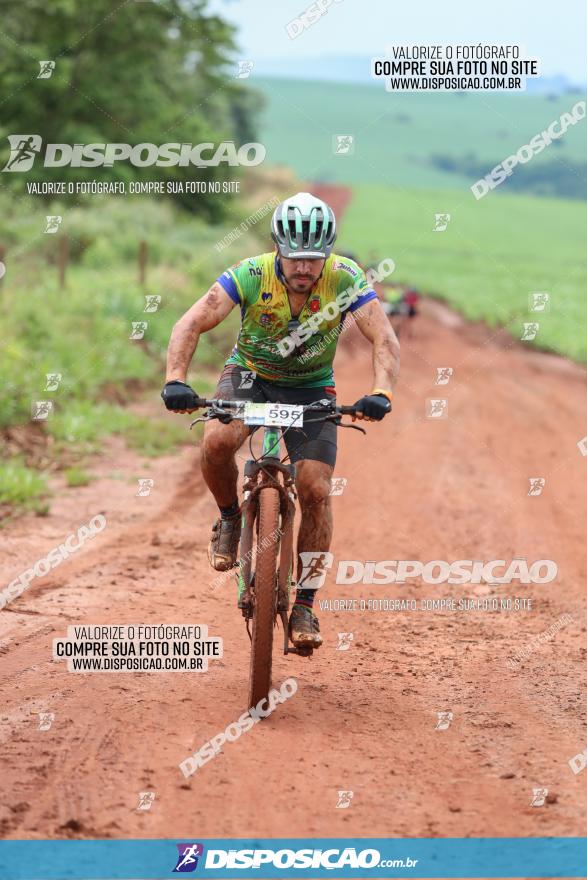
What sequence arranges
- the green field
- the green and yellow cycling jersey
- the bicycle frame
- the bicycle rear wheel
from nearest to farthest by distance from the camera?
the bicycle rear wheel, the bicycle frame, the green and yellow cycling jersey, the green field

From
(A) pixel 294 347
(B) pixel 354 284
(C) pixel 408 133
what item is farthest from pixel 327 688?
(C) pixel 408 133

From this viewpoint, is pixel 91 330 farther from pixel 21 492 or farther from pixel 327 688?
pixel 327 688

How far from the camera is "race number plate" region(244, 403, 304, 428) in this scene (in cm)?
593

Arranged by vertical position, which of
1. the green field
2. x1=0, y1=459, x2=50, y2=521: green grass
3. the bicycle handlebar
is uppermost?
the green field

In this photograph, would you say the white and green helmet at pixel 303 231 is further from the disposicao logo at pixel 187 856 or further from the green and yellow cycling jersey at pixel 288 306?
the disposicao logo at pixel 187 856

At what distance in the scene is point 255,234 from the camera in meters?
33.9

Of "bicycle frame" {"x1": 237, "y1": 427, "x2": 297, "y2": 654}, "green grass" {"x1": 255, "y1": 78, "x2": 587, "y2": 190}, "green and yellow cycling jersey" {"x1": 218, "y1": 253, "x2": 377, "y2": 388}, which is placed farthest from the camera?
"green grass" {"x1": 255, "y1": 78, "x2": 587, "y2": 190}

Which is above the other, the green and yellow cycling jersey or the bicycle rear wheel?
the green and yellow cycling jersey

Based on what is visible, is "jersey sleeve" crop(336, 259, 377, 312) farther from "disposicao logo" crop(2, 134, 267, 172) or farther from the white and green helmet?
"disposicao logo" crop(2, 134, 267, 172)

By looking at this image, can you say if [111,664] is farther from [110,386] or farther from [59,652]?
[110,386]

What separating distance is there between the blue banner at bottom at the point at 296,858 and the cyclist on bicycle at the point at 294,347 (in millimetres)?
1813

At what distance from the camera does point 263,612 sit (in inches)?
230

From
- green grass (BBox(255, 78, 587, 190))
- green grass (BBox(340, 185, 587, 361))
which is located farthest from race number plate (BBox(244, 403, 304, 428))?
green grass (BBox(255, 78, 587, 190))

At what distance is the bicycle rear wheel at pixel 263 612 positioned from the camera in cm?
585
